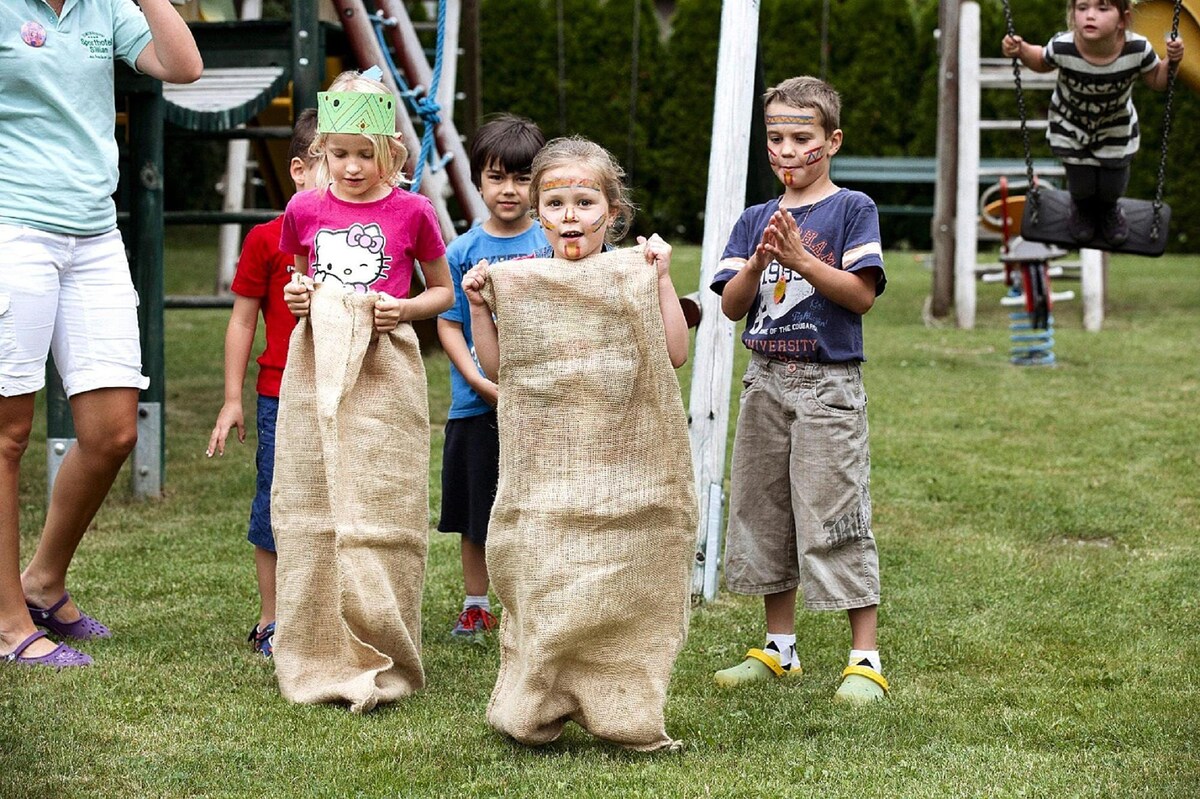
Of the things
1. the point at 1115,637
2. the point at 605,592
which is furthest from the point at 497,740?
the point at 1115,637

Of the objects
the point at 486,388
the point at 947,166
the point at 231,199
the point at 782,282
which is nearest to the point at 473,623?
the point at 486,388

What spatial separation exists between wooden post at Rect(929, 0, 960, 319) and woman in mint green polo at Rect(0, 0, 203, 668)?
29.0ft

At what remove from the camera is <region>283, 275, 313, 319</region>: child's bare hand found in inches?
140

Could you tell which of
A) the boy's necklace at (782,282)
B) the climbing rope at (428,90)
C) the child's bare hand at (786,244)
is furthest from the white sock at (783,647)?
the climbing rope at (428,90)

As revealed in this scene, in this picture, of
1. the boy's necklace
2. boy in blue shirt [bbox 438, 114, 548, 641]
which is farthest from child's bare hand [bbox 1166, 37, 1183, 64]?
boy in blue shirt [bbox 438, 114, 548, 641]

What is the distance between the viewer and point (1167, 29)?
17.8ft

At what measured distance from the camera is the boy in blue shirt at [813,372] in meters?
3.66

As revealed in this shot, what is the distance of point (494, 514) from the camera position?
10.4 ft

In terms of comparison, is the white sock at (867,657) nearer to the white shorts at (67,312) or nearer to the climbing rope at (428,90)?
the white shorts at (67,312)

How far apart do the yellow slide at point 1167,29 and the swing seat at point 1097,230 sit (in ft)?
1.61

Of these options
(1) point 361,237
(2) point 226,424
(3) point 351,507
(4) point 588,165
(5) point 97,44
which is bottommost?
(3) point 351,507

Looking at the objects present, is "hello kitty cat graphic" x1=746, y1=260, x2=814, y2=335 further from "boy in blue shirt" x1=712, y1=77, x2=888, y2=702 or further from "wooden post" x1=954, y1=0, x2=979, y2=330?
"wooden post" x1=954, y1=0, x2=979, y2=330

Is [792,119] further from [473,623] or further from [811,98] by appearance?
[473,623]

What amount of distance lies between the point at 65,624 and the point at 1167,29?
4.26 m
